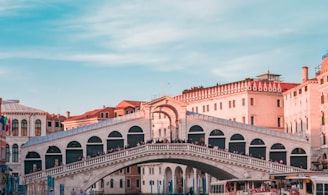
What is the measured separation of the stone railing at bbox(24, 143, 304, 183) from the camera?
2335 inches

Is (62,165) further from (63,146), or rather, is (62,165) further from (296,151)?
(296,151)

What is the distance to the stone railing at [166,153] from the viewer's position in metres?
59.3

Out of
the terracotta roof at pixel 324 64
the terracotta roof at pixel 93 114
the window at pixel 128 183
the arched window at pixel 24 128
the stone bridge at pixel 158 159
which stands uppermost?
the terracotta roof at pixel 324 64

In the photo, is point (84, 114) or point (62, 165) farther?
point (84, 114)

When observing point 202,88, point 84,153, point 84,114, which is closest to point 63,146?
point 84,153

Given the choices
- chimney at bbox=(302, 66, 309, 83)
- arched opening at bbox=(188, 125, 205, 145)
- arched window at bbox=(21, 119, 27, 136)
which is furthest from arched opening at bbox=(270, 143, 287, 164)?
arched window at bbox=(21, 119, 27, 136)

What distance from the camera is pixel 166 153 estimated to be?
6119 centimetres

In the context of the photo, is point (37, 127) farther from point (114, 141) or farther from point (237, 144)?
point (237, 144)

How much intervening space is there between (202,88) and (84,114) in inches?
707

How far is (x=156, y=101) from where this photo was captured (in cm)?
6425

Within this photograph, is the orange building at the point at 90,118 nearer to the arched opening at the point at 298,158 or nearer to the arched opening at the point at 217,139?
the arched opening at the point at 217,139

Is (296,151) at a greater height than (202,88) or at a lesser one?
lesser

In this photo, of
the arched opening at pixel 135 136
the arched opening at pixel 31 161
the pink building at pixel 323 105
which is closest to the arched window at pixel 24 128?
the arched opening at pixel 31 161

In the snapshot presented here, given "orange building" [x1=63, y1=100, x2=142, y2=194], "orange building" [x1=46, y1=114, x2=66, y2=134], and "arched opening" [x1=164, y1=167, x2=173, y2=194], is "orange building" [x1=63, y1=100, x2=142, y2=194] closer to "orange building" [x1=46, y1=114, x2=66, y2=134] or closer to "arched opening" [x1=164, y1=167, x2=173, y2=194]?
"orange building" [x1=46, y1=114, x2=66, y2=134]
